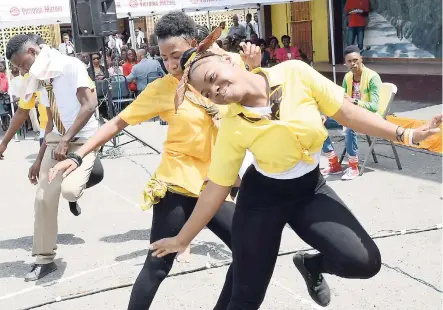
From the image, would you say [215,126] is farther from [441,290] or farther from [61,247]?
[61,247]

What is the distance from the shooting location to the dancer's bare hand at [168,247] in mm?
2818

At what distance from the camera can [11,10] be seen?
1223 centimetres

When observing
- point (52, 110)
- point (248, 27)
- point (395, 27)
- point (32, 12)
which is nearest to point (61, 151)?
point (52, 110)

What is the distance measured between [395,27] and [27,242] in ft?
43.0

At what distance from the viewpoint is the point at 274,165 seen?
2656 millimetres

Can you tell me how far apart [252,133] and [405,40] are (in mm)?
14878

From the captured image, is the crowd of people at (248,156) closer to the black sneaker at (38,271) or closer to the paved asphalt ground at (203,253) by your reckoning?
the paved asphalt ground at (203,253)

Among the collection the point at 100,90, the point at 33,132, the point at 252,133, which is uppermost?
the point at 252,133

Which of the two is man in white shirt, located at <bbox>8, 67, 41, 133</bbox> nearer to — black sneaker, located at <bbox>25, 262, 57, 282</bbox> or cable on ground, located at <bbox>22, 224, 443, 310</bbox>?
black sneaker, located at <bbox>25, 262, 57, 282</bbox>

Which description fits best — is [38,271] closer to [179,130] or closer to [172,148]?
[172,148]

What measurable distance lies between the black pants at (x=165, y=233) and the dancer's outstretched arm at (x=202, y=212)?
0.40 metres

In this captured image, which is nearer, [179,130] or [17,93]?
[179,130]

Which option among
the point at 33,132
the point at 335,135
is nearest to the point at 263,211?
the point at 335,135

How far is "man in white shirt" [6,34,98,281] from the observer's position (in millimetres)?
4750
